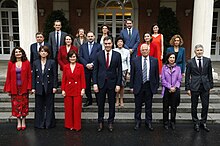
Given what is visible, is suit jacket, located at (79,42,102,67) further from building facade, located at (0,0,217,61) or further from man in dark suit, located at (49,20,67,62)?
building facade, located at (0,0,217,61)

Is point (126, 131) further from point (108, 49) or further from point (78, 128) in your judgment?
point (108, 49)

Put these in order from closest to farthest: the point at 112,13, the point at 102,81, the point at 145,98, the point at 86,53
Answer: the point at 102,81 → the point at 145,98 → the point at 86,53 → the point at 112,13

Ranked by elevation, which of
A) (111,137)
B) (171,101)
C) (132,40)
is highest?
(132,40)

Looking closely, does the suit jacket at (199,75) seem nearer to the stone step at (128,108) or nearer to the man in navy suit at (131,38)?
the stone step at (128,108)

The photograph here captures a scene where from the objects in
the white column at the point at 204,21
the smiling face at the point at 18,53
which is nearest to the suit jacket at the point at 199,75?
the white column at the point at 204,21

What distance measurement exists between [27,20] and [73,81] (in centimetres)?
340

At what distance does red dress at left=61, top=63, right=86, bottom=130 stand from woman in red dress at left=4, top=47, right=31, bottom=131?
783 millimetres

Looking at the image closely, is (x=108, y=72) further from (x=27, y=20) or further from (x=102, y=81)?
(x=27, y=20)

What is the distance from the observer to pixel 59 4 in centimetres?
1197

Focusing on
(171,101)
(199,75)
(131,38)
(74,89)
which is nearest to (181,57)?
(199,75)

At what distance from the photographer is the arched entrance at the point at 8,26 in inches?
502

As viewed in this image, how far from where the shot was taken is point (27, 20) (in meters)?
7.88

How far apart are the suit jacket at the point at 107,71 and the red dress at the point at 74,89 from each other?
12.7 inches

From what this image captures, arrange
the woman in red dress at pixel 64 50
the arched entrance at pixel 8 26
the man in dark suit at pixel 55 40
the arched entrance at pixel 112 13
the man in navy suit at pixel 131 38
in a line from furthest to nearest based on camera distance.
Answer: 1. the arched entrance at pixel 8 26
2. the arched entrance at pixel 112 13
3. the man in navy suit at pixel 131 38
4. the man in dark suit at pixel 55 40
5. the woman in red dress at pixel 64 50
